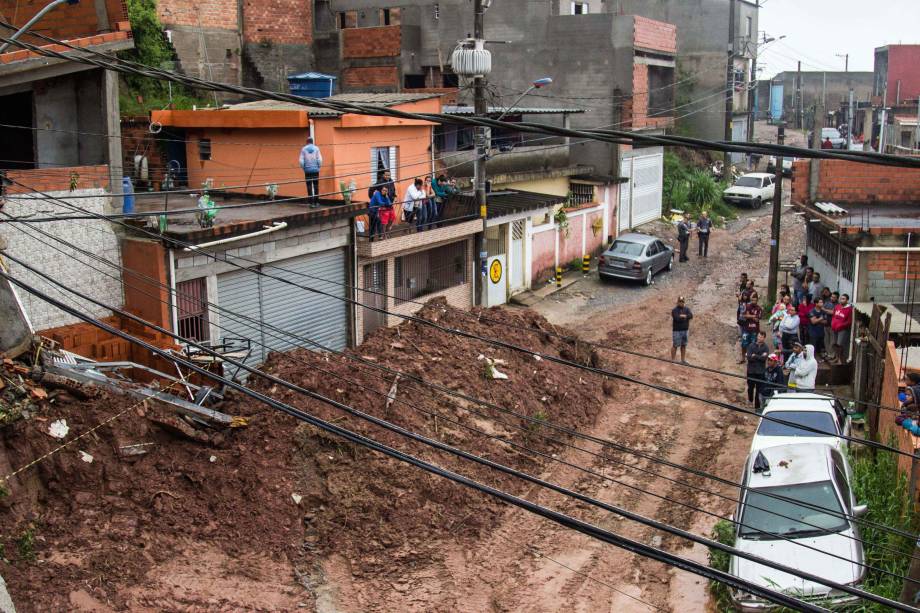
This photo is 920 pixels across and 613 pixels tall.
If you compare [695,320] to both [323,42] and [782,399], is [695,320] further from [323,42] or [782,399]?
[323,42]

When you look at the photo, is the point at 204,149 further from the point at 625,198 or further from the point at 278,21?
the point at 625,198

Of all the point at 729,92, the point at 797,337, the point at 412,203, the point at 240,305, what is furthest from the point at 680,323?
the point at 729,92

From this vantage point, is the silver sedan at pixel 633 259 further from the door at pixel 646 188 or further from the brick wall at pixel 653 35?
the brick wall at pixel 653 35

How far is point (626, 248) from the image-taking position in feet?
97.5

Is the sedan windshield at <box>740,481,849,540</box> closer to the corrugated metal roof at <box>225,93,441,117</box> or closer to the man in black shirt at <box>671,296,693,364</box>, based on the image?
the man in black shirt at <box>671,296,693,364</box>

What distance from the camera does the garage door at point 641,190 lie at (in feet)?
119

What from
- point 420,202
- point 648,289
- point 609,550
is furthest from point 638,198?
point 609,550

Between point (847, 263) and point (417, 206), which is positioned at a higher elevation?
point (417, 206)

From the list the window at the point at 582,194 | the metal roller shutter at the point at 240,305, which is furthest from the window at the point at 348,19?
the metal roller shutter at the point at 240,305

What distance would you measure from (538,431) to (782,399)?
4557 mm

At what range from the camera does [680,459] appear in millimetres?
16766

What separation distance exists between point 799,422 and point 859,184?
42.4ft

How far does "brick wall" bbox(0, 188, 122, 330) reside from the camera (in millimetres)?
15805

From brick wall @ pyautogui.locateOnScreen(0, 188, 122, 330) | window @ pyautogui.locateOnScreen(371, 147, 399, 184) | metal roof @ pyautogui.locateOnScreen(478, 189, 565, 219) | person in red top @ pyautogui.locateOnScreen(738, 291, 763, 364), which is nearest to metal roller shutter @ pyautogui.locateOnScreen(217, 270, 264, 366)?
brick wall @ pyautogui.locateOnScreen(0, 188, 122, 330)
